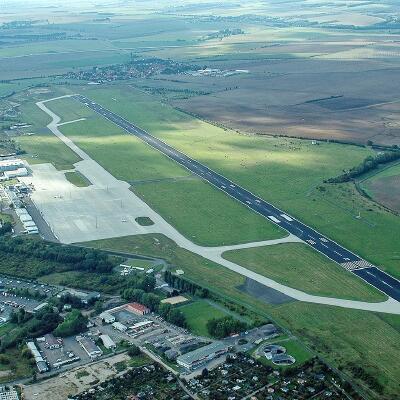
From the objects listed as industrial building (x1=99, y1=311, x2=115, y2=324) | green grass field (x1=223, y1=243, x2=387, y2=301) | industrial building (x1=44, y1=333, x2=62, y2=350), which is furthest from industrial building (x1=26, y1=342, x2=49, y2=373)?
green grass field (x1=223, y1=243, x2=387, y2=301)

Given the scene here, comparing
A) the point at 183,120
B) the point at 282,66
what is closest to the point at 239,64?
the point at 282,66

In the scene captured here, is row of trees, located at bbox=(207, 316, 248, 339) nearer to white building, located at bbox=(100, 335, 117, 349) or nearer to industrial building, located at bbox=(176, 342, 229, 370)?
industrial building, located at bbox=(176, 342, 229, 370)

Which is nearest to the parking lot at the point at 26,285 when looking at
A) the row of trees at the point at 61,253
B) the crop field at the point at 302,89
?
the row of trees at the point at 61,253

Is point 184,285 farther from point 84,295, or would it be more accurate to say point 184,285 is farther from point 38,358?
point 38,358

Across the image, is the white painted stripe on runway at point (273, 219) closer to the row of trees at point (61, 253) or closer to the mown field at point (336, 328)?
the mown field at point (336, 328)

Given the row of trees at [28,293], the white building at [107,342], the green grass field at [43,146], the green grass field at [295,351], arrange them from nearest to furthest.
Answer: the green grass field at [295,351], the white building at [107,342], the row of trees at [28,293], the green grass field at [43,146]

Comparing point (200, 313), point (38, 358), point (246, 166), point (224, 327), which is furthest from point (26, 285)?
point (246, 166)
